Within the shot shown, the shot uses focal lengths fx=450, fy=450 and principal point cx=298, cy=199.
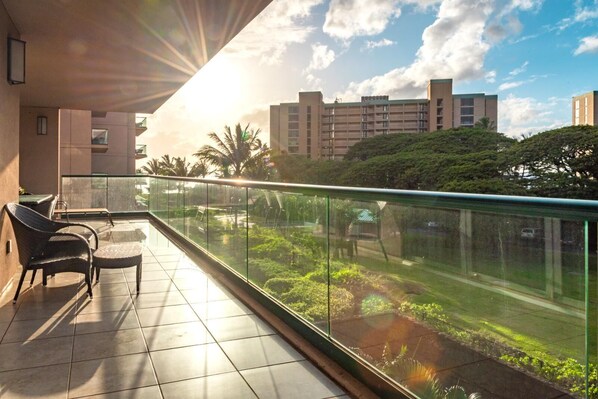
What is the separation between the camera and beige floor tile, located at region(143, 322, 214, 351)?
10.7 ft

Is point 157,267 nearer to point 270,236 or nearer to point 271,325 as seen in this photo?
point 270,236

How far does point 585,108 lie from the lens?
68.6 metres

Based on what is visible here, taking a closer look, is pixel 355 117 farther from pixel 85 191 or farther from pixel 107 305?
pixel 107 305

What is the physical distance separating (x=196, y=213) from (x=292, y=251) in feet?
12.7

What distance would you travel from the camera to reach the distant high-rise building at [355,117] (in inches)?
3376

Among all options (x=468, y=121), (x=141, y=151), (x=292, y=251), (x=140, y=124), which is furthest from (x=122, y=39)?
(x=468, y=121)

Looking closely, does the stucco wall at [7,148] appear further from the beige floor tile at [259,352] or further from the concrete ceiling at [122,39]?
the beige floor tile at [259,352]

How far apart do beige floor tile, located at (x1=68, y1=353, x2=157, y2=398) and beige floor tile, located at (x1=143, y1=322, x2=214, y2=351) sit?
225 millimetres

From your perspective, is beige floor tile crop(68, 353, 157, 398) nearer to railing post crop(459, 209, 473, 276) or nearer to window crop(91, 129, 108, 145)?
railing post crop(459, 209, 473, 276)

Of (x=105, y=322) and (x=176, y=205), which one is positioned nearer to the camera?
(x=105, y=322)

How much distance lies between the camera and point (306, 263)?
3.46m

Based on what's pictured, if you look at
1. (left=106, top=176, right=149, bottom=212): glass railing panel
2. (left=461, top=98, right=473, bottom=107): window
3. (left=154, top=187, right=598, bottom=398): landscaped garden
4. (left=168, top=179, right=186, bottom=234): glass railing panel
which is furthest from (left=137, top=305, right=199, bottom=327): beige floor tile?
(left=461, top=98, right=473, bottom=107): window

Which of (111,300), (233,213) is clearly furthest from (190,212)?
(111,300)

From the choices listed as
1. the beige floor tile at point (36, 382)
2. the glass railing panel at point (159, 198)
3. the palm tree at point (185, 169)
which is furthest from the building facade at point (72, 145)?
the beige floor tile at point (36, 382)
